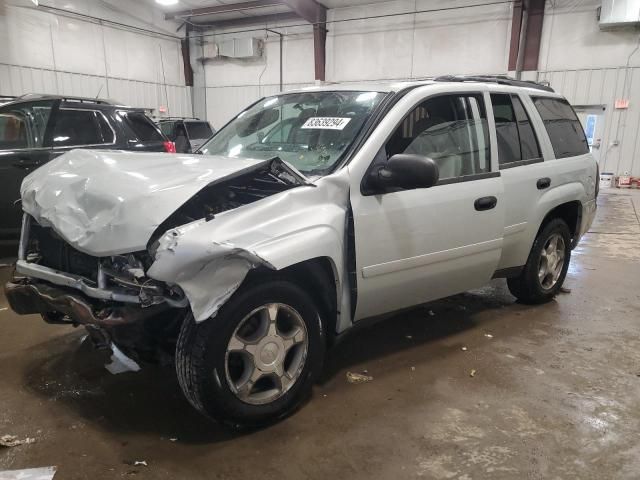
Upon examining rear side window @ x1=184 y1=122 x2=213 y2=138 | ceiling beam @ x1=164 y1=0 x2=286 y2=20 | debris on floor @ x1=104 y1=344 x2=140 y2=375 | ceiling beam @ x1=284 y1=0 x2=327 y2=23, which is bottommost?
debris on floor @ x1=104 y1=344 x2=140 y2=375

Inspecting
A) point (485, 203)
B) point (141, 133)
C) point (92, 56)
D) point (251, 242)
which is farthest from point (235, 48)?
point (251, 242)

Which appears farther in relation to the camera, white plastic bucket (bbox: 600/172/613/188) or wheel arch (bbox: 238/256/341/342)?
white plastic bucket (bbox: 600/172/613/188)

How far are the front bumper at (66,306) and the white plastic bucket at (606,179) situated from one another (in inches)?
520

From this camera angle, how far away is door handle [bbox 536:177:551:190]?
3.64 meters

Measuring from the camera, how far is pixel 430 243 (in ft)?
9.54

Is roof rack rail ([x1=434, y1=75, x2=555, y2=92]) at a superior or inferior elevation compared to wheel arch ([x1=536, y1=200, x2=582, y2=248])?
superior

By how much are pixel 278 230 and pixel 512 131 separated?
219 centimetres

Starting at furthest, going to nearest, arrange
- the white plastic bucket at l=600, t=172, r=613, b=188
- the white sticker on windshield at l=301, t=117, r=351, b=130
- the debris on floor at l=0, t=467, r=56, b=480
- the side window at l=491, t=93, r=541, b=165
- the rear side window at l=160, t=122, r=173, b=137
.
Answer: the white plastic bucket at l=600, t=172, r=613, b=188 < the rear side window at l=160, t=122, r=173, b=137 < the side window at l=491, t=93, r=541, b=165 < the white sticker on windshield at l=301, t=117, r=351, b=130 < the debris on floor at l=0, t=467, r=56, b=480

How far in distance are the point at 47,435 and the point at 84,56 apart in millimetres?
13615

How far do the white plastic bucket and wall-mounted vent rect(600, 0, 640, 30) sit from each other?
348 cm

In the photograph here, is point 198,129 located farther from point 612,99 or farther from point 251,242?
point 251,242

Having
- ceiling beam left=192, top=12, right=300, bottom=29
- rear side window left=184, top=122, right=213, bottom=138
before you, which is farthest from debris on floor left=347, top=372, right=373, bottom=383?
ceiling beam left=192, top=12, right=300, bottom=29

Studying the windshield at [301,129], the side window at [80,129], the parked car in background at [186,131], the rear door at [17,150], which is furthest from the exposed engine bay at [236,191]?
the parked car in background at [186,131]

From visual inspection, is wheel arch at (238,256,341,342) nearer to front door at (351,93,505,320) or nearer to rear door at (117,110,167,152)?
front door at (351,93,505,320)
